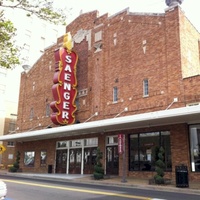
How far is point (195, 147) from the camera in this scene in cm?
1811

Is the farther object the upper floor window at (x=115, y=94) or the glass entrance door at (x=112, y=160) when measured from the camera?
the upper floor window at (x=115, y=94)

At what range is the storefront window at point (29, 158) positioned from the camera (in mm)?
31191

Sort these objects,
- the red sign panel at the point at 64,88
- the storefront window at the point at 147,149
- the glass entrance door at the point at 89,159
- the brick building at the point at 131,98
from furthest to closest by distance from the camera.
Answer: the red sign panel at the point at 64,88 → the glass entrance door at the point at 89,159 → the storefront window at the point at 147,149 → the brick building at the point at 131,98

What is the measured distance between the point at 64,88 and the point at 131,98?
23.3ft

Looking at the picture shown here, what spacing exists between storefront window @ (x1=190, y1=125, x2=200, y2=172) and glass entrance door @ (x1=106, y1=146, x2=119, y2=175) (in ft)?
21.0

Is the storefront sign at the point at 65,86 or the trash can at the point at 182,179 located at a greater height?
the storefront sign at the point at 65,86

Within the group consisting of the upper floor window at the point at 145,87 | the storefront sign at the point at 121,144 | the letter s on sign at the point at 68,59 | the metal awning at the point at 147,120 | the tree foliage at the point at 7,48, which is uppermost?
the letter s on sign at the point at 68,59

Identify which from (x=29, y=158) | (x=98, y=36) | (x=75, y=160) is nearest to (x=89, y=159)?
(x=75, y=160)

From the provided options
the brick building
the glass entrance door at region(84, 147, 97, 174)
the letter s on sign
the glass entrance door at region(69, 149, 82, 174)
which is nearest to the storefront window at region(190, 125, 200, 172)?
the brick building

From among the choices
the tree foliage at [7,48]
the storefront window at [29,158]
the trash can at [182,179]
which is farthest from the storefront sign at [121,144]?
the storefront window at [29,158]

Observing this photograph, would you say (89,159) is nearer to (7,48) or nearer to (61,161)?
(61,161)

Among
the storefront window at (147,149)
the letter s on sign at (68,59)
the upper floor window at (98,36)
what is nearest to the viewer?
the storefront window at (147,149)

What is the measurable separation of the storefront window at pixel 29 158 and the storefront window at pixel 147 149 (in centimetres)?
1386

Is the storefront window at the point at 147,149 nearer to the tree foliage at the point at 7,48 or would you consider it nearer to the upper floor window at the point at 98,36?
the upper floor window at the point at 98,36
